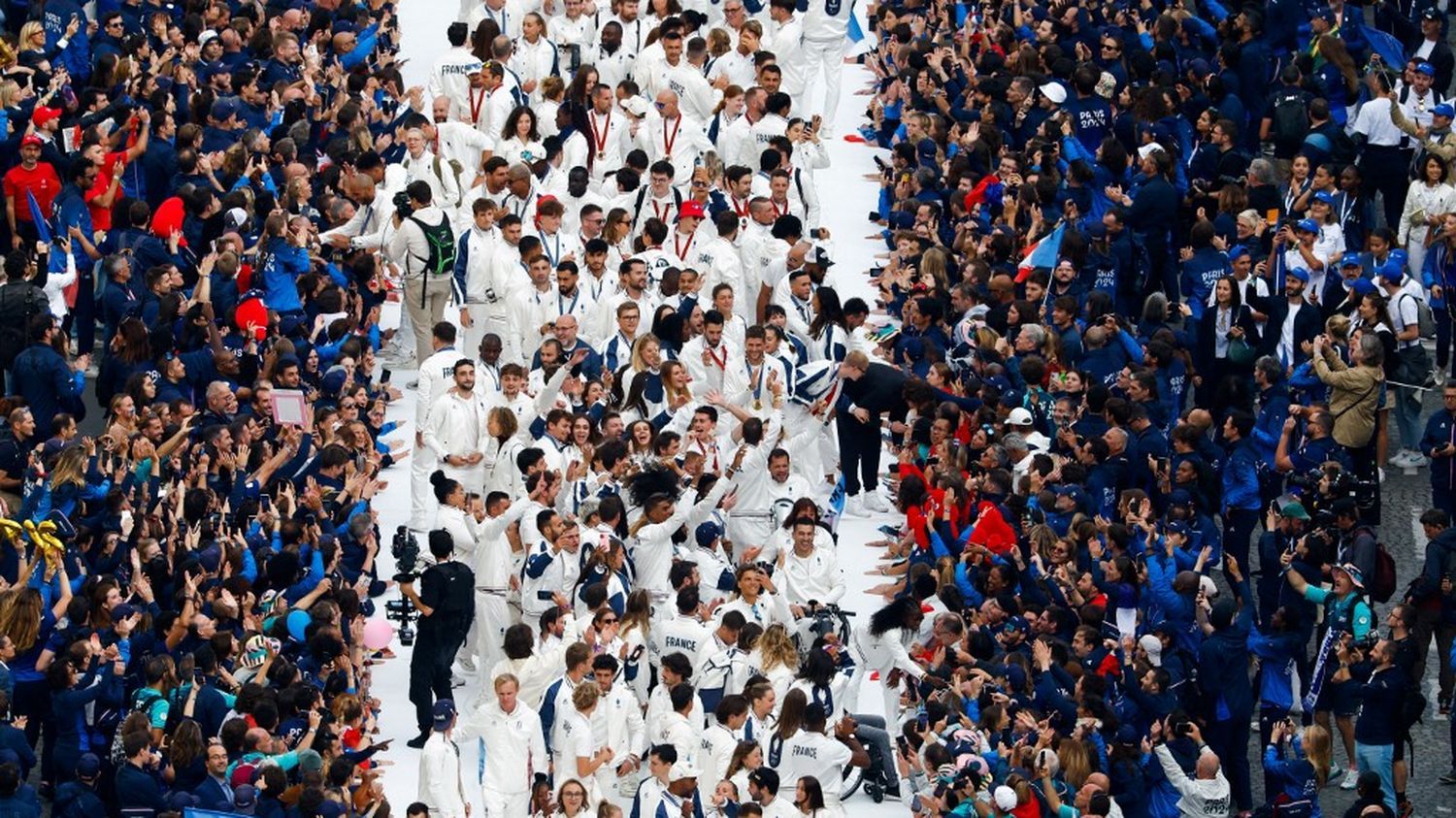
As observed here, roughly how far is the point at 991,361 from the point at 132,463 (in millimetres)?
6713

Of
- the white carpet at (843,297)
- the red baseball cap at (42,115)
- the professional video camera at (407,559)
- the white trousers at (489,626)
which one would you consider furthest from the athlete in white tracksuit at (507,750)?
the red baseball cap at (42,115)

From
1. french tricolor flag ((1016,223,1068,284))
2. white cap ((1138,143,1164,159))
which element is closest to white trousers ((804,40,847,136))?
white cap ((1138,143,1164,159))

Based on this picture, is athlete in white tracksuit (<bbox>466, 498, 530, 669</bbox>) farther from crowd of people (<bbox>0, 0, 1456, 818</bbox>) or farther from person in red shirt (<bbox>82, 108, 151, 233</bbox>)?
person in red shirt (<bbox>82, 108, 151, 233</bbox>)

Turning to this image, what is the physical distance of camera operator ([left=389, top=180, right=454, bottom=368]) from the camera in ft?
82.2

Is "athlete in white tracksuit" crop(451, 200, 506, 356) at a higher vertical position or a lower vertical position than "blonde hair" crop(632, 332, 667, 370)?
higher

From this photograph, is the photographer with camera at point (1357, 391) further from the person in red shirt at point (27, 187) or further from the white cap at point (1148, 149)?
the person in red shirt at point (27, 187)

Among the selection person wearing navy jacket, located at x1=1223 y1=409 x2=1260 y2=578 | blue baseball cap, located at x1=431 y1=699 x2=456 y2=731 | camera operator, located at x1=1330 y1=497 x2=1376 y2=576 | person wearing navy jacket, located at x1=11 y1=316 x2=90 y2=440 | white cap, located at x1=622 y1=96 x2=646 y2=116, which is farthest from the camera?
white cap, located at x1=622 y1=96 x2=646 y2=116

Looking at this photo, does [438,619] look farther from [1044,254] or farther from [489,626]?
[1044,254]

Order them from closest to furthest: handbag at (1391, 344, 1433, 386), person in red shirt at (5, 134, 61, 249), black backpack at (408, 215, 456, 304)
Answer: black backpack at (408, 215, 456, 304) → handbag at (1391, 344, 1433, 386) → person in red shirt at (5, 134, 61, 249)

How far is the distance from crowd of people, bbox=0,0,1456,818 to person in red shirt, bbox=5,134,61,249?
55 mm

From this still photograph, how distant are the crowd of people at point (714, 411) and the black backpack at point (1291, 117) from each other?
50mm

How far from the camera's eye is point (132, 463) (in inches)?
853

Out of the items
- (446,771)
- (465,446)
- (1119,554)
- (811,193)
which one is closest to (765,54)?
(811,193)

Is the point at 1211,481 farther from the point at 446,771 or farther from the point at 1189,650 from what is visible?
the point at 446,771
